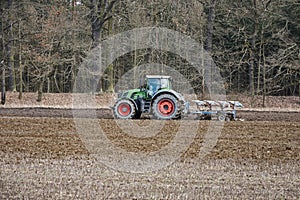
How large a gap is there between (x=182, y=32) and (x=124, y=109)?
1281 cm

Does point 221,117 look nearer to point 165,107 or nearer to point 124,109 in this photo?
point 165,107

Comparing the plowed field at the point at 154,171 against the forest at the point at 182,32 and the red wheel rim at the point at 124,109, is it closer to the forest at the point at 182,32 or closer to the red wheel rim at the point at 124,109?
the red wheel rim at the point at 124,109

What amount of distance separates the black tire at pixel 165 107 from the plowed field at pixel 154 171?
1.17 metres

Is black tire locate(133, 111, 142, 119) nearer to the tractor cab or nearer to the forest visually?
the tractor cab

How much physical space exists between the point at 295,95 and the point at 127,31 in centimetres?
1087

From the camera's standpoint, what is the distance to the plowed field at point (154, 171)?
804 centimetres

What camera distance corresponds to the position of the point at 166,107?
60.6 feet

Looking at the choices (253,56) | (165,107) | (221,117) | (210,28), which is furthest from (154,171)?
(253,56)

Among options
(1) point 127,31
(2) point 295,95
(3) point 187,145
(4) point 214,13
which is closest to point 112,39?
(1) point 127,31

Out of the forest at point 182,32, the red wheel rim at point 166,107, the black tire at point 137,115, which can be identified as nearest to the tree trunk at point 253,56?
the forest at point 182,32

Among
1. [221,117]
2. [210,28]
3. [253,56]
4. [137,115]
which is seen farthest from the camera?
[253,56]

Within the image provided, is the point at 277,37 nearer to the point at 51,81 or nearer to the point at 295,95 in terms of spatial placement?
the point at 295,95

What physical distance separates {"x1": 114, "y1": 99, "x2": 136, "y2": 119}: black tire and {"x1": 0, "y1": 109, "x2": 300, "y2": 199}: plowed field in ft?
4.66

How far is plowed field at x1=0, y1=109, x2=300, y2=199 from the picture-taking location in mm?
8039
